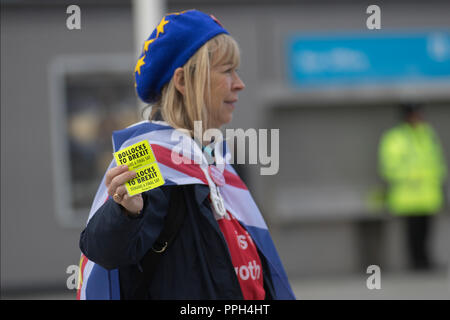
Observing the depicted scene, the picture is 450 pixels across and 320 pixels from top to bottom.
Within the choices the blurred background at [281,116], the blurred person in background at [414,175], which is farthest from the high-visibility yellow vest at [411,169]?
the blurred background at [281,116]

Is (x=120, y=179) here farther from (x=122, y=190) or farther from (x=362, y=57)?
(x=362, y=57)

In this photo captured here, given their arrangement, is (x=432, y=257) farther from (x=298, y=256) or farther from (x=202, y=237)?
(x=202, y=237)

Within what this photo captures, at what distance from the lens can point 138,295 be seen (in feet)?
5.21

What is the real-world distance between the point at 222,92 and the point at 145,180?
0.42m

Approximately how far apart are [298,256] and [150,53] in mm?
5985

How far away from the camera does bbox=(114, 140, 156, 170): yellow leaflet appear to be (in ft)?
4.79

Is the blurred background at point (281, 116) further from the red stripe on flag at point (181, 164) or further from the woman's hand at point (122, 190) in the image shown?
the woman's hand at point (122, 190)

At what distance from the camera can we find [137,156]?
1.47 m

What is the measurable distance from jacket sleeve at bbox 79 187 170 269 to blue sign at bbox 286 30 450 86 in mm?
5911

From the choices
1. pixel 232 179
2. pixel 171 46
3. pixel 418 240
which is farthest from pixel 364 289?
pixel 171 46

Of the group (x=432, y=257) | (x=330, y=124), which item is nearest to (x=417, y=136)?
(x=330, y=124)

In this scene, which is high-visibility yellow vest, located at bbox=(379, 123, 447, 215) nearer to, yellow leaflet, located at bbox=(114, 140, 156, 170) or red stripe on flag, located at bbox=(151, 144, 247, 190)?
red stripe on flag, located at bbox=(151, 144, 247, 190)

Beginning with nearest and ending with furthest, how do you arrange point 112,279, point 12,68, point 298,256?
point 112,279 < point 12,68 < point 298,256

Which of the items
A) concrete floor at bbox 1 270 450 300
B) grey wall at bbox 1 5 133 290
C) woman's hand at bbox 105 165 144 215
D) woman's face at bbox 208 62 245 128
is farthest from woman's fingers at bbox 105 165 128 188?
grey wall at bbox 1 5 133 290
